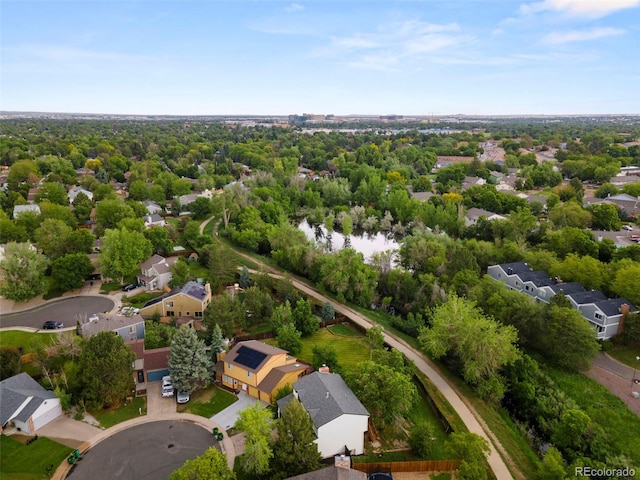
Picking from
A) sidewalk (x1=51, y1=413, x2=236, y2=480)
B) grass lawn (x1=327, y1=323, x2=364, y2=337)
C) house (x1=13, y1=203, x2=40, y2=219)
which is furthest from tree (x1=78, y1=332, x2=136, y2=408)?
house (x1=13, y1=203, x2=40, y2=219)

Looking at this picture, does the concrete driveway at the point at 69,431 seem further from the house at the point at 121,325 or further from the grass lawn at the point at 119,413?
the house at the point at 121,325

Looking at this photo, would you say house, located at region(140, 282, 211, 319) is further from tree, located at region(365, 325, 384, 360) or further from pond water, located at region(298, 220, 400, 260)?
pond water, located at region(298, 220, 400, 260)

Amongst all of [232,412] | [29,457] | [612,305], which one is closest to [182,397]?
[232,412]

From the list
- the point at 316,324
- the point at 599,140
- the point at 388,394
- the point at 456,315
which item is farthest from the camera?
the point at 599,140

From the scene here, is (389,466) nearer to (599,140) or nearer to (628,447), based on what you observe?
(628,447)

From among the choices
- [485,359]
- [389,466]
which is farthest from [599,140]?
[389,466]

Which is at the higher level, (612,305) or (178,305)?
(612,305)

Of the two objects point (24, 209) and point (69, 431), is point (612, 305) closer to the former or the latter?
point (69, 431)
